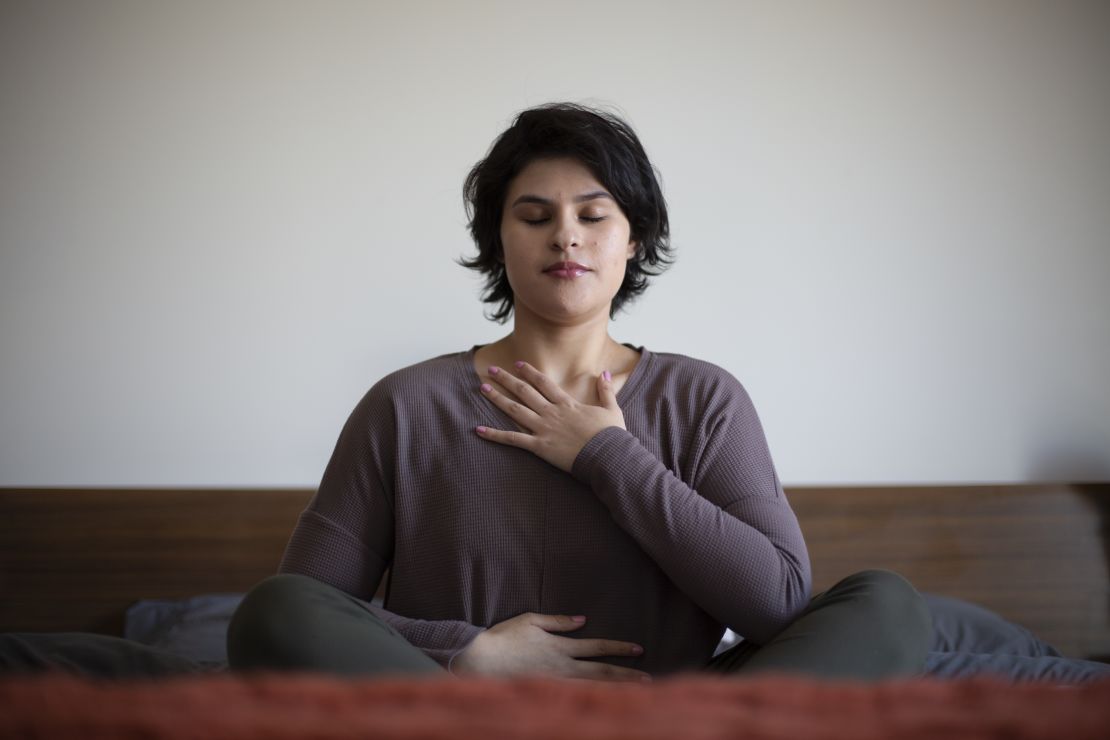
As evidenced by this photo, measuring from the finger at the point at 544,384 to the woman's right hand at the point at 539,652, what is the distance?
0.98 ft

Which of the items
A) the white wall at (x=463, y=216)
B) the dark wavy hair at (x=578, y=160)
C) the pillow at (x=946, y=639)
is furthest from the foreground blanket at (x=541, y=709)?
the white wall at (x=463, y=216)

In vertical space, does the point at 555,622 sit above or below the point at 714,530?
below

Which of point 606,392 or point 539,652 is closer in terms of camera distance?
point 539,652

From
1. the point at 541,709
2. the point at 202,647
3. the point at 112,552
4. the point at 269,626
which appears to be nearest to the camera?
the point at 541,709

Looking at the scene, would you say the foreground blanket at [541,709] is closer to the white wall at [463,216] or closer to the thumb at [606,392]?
the thumb at [606,392]

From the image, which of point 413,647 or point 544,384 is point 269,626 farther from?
point 544,384

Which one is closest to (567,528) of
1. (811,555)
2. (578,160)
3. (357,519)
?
(357,519)

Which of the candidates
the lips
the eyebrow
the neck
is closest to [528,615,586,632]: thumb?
the neck

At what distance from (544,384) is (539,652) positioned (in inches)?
14.9

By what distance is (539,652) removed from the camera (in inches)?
45.7

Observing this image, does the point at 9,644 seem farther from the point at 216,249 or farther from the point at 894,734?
the point at 894,734

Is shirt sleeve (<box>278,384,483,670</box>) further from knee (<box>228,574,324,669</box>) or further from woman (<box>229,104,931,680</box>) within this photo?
knee (<box>228,574,324,669</box>)

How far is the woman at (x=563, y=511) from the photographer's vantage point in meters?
1.05

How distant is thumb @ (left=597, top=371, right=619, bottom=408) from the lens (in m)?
1.33
